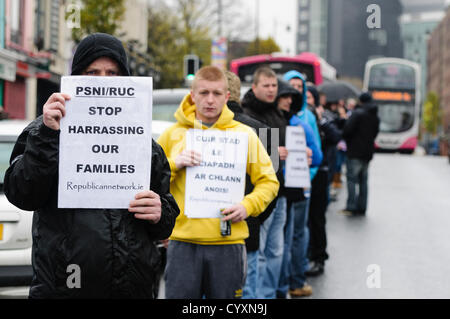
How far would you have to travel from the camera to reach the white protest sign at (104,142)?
2713mm

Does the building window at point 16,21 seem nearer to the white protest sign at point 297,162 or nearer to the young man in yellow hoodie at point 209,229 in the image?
the white protest sign at point 297,162

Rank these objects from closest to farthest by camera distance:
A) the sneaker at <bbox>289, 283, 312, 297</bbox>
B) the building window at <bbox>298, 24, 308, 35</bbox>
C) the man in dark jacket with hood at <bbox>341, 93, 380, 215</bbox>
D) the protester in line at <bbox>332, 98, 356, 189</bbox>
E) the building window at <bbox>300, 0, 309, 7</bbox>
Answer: the sneaker at <bbox>289, 283, 312, 297</bbox> → the man in dark jacket with hood at <bbox>341, 93, 380, 215</bbox> → the protester in line at <bbox>332, 98, 356, 189</bbox> → the building window at <bbox>298, 24, 308, 35</bbox> → the building window at <bbox>300, 0, 309, 7</bbox>

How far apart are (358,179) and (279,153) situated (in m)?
7.20

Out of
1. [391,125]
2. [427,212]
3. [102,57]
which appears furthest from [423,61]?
[102,57]

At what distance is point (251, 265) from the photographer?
505 centimetres

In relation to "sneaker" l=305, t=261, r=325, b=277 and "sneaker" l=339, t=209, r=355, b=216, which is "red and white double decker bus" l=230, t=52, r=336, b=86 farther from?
"sneaker" l=305, t=261, r=325, b=277

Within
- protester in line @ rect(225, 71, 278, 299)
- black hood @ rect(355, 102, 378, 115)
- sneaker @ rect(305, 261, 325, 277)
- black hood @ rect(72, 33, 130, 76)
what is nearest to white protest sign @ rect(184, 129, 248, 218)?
protester in line @ rect(225, 71, 278, 299)

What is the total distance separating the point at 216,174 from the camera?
4.00 m

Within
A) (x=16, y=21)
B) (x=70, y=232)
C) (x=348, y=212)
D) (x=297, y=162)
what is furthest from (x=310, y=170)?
(x=16, y=21)

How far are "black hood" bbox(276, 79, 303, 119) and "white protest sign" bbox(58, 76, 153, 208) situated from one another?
10.9ft

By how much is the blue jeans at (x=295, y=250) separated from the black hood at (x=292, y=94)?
888 mm

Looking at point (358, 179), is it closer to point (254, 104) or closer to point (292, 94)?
point (292, 94)

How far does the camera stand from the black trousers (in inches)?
299

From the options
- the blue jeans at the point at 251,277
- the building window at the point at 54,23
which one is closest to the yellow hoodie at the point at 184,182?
the blue jeans at the point at 251,277
